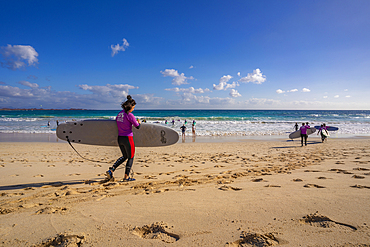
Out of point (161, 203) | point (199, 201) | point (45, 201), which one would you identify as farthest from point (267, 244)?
point (45, 201)

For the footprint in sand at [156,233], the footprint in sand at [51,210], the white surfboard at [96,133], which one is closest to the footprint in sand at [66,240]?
the footprint in sand at [156,233]

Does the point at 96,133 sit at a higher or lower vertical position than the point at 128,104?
lower

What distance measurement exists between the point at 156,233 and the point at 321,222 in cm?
185

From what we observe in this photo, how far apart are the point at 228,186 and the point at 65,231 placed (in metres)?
2.58

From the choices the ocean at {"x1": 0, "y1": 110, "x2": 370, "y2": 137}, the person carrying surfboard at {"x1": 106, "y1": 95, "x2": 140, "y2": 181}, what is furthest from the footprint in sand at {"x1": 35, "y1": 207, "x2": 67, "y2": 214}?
the ocean at {"x1": 0, "y1": 110, "x2": 370, "y2": 137}

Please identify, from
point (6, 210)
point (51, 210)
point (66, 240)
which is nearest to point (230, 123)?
point (51, 210)

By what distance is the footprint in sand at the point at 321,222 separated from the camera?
6.45 ft

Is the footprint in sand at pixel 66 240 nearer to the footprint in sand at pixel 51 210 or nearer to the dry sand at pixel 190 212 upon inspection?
the dry sand at pixel 190 212

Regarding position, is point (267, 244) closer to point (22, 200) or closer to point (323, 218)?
point (323, 218)

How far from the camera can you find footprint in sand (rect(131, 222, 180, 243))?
1850mm

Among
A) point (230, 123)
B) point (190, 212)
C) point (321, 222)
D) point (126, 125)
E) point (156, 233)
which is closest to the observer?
point (156, 233)

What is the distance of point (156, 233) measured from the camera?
1.94 meters

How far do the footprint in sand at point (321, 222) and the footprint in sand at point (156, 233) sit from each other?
1505mm

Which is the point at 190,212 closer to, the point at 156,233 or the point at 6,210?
the point at 156,233
